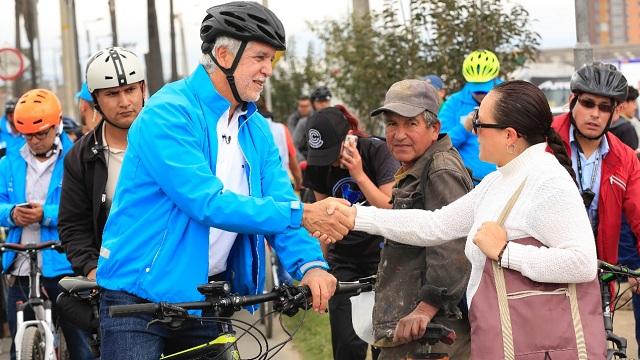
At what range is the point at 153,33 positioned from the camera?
2528 centimetres

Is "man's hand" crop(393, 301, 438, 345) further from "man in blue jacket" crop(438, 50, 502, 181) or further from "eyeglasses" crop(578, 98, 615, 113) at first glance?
"man in blue jacket" crop(438, 50, 502, 181)

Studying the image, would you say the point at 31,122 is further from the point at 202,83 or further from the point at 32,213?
the point at 202,83

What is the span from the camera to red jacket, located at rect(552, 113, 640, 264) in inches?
239

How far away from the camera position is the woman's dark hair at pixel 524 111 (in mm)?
4223

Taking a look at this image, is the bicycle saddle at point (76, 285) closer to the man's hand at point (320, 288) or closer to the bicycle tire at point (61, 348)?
Answer: the man's hand at point (320, 288)

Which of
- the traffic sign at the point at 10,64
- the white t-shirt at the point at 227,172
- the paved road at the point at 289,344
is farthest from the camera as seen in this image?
the traffic sign at the point at 10,64

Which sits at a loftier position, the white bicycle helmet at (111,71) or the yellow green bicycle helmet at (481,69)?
the white bicycle helmet at (111,71)

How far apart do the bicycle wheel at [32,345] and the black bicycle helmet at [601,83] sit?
13.4 ft

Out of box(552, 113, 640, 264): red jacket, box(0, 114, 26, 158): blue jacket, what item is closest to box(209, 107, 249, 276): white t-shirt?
box(552, 113, 640, 264): red jacket

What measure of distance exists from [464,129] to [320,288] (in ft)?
16.2

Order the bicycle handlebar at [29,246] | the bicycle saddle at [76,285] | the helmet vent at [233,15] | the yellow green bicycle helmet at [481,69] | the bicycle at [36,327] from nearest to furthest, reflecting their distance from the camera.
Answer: the helmet vent at [233,15], the bicycle saddle at [76,285], the bicycle handlebar at [29,246], the bicycle at [36,327], the yellow green bicycle helmet at [481,69]

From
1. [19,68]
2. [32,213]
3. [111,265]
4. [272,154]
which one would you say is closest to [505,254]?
[272,154]

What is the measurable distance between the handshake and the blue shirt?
6.71 ft

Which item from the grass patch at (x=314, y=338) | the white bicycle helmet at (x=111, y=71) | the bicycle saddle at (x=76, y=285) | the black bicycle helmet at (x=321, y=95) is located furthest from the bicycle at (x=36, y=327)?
the black bicycle helmet at (x=321, y=95)
